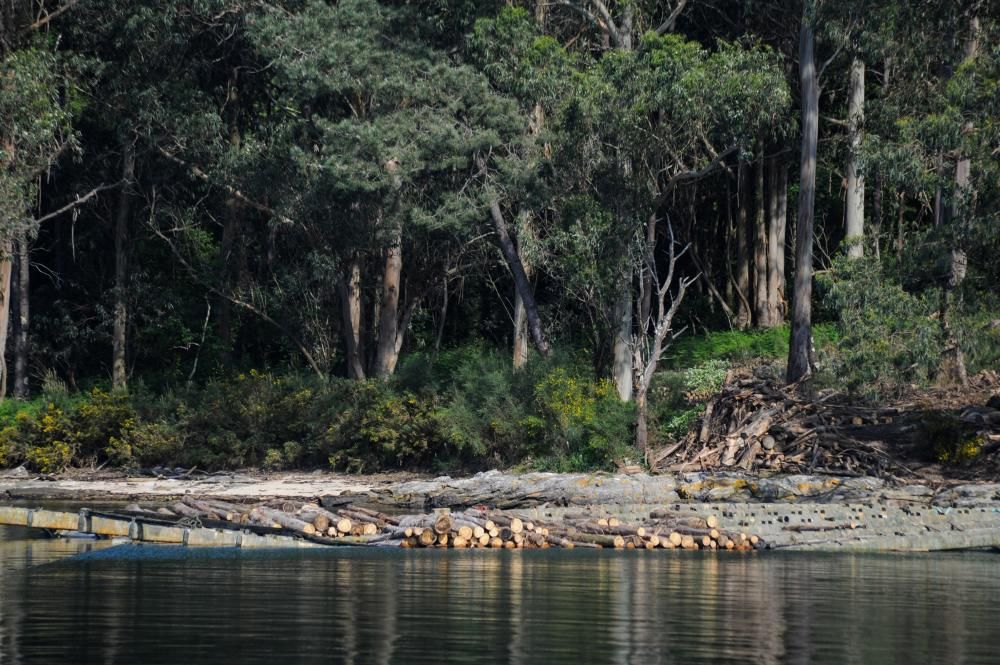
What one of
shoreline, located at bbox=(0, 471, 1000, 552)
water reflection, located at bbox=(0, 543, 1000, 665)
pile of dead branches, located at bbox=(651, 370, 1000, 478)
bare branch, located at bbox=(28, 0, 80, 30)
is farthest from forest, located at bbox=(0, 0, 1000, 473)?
water reflection, located at bbox=(0, 543, 1000, 665)

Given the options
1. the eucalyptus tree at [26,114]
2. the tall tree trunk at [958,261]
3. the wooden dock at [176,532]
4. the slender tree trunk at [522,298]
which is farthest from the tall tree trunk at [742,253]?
the wooden dock at [176,532]

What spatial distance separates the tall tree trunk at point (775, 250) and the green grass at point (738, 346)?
6.64ft

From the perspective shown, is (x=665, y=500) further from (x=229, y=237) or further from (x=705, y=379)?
(x=229, y=237)

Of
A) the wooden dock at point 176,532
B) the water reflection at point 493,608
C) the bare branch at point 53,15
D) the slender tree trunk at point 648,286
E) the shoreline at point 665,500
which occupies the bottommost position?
the water reflection at point 493,608

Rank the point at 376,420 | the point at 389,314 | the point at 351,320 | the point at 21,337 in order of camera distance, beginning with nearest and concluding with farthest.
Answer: the point at 376,420 → the point at 389,314 → the point at 351,320 → the point at 21,337

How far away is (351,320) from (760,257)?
13.7 m

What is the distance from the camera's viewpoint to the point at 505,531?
70.2 feet

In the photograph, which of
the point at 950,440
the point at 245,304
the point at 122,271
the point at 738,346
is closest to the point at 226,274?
the point at 245,304

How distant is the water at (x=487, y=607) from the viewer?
37.8 feet

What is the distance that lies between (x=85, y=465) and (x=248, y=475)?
5.42m

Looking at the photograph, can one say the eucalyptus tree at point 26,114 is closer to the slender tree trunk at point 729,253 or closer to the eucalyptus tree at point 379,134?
the eucalyptus tree at point 379,134

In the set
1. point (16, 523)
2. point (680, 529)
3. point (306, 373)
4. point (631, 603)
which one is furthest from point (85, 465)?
point (631, 603)

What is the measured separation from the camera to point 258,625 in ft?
42.0

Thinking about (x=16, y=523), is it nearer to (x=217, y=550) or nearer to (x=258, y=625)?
(x=217, y=550)
